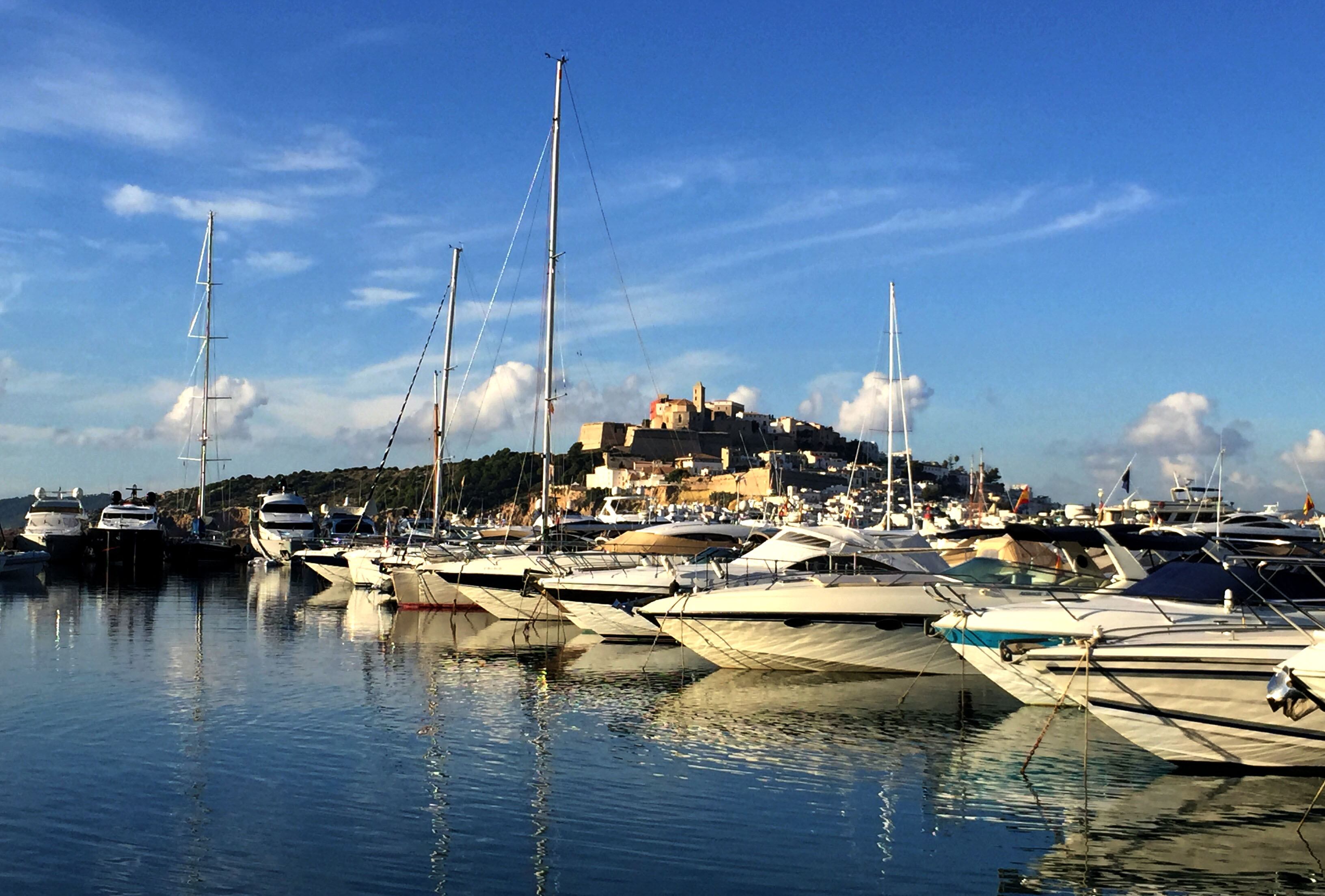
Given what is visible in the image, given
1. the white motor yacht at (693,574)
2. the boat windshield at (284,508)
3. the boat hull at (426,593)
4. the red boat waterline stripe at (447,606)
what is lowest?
the red boat waterline stripe at (447,606)

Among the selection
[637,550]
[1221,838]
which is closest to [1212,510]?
[637,550]

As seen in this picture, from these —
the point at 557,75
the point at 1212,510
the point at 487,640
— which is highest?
the point at 557,75

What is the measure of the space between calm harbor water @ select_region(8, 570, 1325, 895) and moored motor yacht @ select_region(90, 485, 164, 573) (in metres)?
38.3

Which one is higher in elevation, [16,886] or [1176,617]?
[1176,617]

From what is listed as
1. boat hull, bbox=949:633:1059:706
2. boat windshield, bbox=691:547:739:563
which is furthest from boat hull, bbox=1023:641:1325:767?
boat windshield, bbox=691:547:739:563

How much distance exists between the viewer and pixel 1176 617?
13.8 metres

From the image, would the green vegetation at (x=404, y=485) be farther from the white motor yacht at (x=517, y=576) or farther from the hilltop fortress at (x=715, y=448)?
the white motor yacht at (x=517, y=576)

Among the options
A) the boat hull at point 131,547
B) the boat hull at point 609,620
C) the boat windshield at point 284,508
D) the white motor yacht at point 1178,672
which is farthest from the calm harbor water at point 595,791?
the boat windshield at point 284,508

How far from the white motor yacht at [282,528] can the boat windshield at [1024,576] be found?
41.1m

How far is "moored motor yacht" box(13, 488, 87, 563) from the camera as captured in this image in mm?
56094

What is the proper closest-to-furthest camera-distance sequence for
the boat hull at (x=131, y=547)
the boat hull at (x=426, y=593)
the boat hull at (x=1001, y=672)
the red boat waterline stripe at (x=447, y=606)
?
the boat hull at (x=1001, y=672) → the boat hull at (x=426, y=593) → the red boat waterline stripe at (x=447, y=606) → the boat hull at (x=131, y=547)

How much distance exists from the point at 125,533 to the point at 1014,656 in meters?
50.3

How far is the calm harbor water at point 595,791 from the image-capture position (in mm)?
8859

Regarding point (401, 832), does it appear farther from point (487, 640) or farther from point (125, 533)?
point (125, 533)
